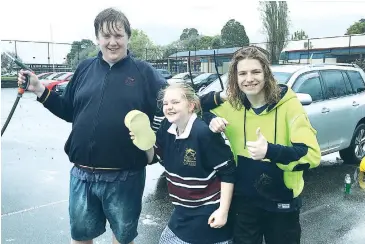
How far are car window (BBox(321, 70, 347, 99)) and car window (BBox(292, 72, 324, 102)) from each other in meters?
0.23

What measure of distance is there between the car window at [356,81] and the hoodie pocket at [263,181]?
551 cm

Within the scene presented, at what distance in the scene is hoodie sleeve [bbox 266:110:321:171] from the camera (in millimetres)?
1989

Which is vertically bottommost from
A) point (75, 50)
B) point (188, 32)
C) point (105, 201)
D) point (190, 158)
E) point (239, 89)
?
point (105, 201)

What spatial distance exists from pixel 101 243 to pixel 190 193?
2.01 meters

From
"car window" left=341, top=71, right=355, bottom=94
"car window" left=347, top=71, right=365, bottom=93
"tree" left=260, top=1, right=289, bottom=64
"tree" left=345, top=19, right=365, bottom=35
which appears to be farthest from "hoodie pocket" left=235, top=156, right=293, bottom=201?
"tree" left=345, top=19, right=365, bottom=35

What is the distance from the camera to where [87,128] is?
2.53 m

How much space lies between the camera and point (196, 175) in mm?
2248

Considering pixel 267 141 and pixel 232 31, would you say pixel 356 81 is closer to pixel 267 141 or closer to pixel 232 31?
pixel 267 141

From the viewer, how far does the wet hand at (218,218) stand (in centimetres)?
223

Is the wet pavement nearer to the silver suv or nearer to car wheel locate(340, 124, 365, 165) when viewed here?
car wheel locate(340, 124, 365, 165)

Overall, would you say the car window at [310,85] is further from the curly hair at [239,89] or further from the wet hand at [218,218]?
the wet hand at [218,218]

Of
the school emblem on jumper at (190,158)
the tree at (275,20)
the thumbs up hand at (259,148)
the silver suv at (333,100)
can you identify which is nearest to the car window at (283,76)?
the silver suv at (333,100)

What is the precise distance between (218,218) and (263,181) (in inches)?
12.8

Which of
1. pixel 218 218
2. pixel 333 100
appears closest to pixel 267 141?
pixel 218 218
